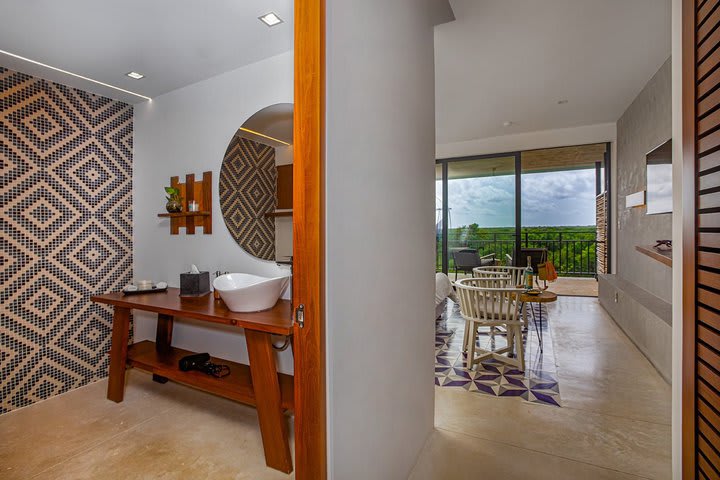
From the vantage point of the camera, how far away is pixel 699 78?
0.92m

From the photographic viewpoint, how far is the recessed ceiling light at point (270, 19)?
6.64 ft

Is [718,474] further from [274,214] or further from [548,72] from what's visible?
[548,72]

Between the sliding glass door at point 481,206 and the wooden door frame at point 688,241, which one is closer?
the wooden door frame at point 688,241

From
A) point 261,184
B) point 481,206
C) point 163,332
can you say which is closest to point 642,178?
point 481,206

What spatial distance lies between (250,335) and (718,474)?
71.2 inches

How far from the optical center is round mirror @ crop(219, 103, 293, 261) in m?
2.60

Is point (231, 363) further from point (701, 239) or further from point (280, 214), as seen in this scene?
point (701, 239)

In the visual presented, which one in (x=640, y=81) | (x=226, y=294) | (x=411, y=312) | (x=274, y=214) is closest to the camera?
(x=411, y=312)

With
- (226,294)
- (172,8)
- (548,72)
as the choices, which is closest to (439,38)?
(548,72)

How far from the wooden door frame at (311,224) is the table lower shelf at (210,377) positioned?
2.50 feet

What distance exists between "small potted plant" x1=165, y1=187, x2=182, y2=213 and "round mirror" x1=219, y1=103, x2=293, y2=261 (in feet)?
1.43

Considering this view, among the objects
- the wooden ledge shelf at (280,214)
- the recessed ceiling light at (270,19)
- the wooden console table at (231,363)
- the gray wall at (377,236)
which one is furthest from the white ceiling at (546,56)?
the wooden console table at (231,363)

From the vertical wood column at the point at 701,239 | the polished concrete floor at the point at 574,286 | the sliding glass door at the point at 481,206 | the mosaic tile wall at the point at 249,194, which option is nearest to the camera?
the vertical wood column at the point at 701,239

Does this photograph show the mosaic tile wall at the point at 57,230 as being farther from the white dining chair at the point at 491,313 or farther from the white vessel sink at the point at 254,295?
the white dining chair at the point at 491,313
